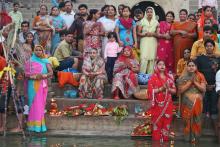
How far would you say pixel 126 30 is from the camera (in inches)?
482

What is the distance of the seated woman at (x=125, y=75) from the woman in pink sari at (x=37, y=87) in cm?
132

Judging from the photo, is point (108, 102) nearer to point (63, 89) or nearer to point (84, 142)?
point (63, 89)

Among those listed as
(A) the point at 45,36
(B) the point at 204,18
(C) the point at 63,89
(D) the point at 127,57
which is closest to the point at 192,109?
(D) the point at 127,57

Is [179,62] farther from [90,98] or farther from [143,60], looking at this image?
[90,98]

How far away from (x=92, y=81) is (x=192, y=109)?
7.20ft

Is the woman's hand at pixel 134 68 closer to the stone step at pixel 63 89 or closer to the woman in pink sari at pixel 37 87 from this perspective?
the stone step at pixel 63 89

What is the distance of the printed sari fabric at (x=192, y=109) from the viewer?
10125mm

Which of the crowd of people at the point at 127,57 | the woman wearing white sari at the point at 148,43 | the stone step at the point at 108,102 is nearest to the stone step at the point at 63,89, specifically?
the crowd of people at the point at 127,57

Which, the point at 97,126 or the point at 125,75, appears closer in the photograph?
the point at 97,126

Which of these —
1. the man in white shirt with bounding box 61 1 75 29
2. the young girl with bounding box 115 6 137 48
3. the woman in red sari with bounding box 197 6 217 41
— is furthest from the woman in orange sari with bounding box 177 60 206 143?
the man in white shirt with bounding box 61 1 75 29

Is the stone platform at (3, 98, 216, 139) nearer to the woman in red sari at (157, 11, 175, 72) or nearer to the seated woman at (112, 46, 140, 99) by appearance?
the seated woman at (112, 46, 140, 99)

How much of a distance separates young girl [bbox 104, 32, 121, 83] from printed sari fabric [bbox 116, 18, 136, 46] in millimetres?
325

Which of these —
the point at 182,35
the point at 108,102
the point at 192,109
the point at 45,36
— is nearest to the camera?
the point at 192,109

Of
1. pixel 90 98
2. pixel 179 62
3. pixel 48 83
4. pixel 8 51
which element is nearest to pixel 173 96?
pixel 179 62
